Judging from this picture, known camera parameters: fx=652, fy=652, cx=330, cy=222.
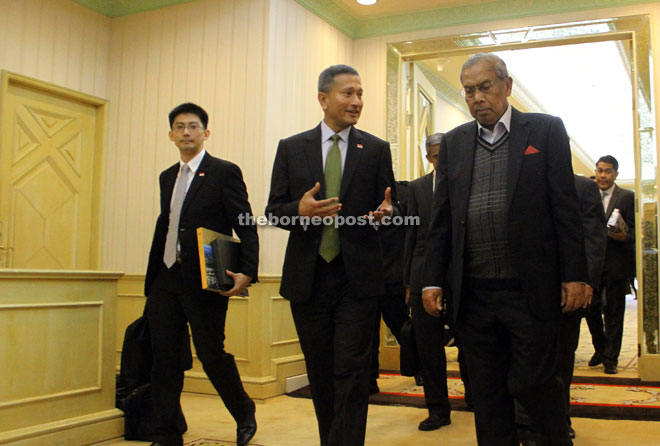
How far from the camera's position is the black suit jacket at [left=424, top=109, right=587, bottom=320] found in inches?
83.8

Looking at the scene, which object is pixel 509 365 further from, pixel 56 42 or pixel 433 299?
pixel 56 42

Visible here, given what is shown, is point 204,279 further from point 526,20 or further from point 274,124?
point 526,20

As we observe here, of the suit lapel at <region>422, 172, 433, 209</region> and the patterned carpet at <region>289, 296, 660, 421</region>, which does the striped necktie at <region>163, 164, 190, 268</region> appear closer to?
the suit lapel at <region>422, 172, 433, 209</region>

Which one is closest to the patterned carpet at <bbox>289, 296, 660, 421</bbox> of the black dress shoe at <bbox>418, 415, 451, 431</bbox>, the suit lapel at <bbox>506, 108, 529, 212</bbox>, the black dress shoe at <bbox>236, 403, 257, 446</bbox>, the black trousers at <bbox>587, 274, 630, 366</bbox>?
the black trousers at <bbox>587, 274, 630, 366</bbox>

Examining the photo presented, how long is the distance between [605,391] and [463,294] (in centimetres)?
316

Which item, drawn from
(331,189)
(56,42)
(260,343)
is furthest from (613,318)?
(56,42)

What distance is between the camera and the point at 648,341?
5.27 metres

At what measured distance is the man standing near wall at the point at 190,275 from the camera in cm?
312

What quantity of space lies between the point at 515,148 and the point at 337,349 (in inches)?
37.9

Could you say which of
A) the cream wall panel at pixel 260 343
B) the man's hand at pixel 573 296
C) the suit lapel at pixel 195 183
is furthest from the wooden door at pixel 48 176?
the man's hand at pixel 573 296

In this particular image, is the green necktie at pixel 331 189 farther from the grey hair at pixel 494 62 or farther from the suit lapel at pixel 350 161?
the grey hair at pixel 494 62

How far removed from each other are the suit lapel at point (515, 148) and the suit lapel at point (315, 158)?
2.40 ft

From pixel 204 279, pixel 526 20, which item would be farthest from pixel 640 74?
pixel 204 279

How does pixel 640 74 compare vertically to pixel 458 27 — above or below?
below
